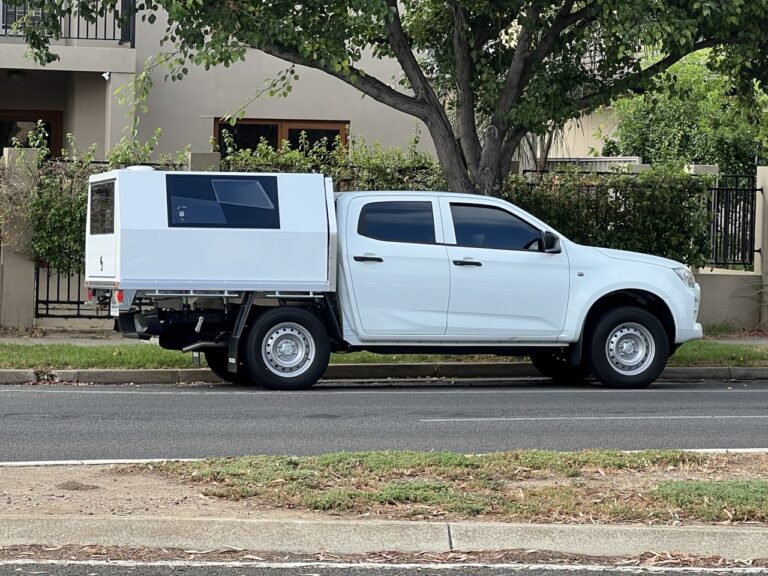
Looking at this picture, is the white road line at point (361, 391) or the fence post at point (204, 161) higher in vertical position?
the fence post at point (204, 161)

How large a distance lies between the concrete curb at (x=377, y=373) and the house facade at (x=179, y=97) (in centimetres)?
800

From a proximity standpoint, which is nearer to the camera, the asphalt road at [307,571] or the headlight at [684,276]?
the asphalt road at [307,571]

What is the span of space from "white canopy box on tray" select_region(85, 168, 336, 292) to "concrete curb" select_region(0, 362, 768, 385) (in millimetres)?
1264

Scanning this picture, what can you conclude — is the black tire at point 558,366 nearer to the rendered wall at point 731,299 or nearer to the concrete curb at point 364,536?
the rendered wall at point 731,299

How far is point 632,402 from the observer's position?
13.1m

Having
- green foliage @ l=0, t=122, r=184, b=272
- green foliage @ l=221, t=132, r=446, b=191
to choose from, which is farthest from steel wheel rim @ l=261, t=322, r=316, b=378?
green foliage @ l=0, t=122, r=184, b=272

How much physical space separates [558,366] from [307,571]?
9592mm

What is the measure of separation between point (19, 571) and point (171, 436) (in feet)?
13.8

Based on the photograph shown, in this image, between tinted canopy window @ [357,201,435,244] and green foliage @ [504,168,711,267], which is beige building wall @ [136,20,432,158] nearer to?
green foliage @ [504,168,711,267]

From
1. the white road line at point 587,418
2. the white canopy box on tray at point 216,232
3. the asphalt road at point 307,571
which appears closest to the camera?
the asphalt road at point 307,571

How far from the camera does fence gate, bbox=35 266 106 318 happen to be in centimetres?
1870

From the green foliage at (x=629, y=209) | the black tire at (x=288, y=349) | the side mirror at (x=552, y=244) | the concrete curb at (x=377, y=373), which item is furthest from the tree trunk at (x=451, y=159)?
the black tire at (x=288, y=349)

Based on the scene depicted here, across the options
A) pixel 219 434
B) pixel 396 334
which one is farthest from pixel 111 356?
pixel 219 434

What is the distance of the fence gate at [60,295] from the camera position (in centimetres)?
1870
